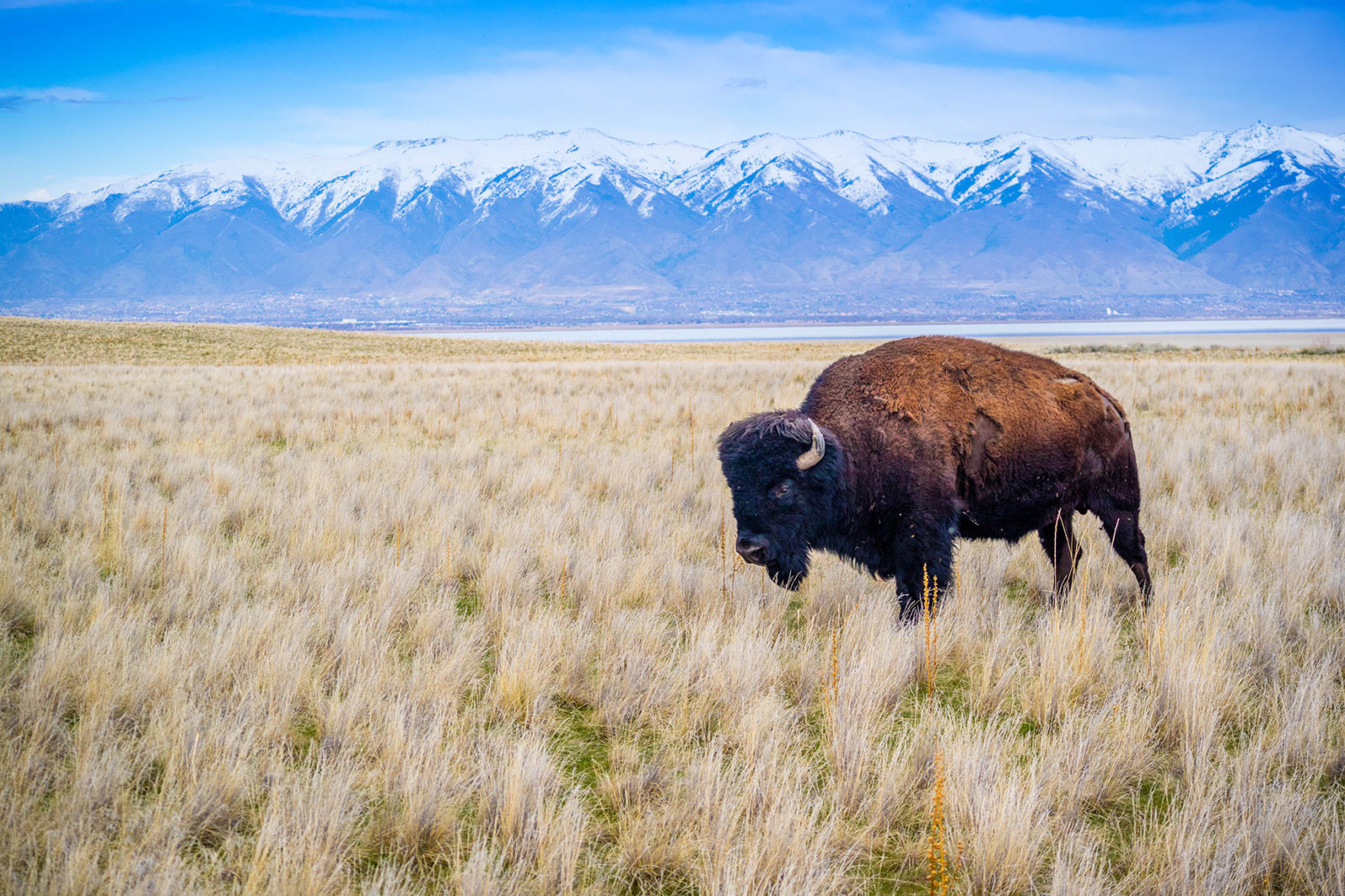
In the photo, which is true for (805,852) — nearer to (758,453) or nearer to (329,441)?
(758,453)

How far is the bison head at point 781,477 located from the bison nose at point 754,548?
0.03 meters

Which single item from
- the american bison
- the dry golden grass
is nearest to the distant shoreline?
the american bison

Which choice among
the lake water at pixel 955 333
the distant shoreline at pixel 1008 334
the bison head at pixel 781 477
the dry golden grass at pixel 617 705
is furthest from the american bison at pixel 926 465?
the lake water at pixel 955 333

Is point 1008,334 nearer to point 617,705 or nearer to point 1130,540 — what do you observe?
point 1130,540

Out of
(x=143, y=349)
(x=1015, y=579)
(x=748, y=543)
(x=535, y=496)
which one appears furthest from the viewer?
(x=143, y=349)

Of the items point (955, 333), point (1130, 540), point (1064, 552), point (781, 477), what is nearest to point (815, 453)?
point (781, 477)

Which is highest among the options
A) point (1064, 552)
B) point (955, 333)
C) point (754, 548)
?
point (955, 333)

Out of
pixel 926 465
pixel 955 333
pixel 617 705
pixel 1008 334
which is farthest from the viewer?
pixel 955 333

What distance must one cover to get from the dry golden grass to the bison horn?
1041 millimetres

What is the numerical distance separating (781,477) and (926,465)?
102 centimetres

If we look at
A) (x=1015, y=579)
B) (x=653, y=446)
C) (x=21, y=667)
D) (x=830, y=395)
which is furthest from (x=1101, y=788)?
(x=653, y=446)

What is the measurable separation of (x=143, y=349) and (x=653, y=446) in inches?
1709

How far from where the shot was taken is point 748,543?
486 centimetres

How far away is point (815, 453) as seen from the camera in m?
5.09
